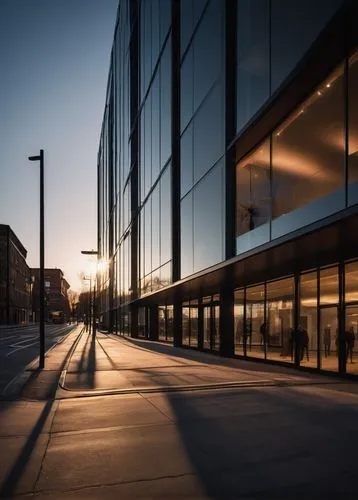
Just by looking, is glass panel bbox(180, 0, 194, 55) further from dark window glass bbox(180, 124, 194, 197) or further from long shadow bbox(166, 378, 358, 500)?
long shadow bbox(166, 378, 358, 500)

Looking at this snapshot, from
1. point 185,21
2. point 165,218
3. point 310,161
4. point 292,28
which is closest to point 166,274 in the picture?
point 165,218

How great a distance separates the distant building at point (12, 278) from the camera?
105 meters

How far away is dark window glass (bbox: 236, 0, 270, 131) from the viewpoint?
52.3 ft

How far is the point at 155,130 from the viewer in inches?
1375

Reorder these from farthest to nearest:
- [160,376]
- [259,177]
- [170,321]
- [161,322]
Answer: [161,322] < [170,321] < [259,177] < [160,376]

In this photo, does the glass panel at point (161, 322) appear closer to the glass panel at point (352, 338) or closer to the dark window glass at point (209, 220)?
the dark window glass at point (209, 220)

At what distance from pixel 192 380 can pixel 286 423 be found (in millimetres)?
5955

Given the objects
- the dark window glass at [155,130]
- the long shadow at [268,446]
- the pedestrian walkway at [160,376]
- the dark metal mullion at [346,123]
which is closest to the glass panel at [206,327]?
the pedestrian walkway at [160,376]

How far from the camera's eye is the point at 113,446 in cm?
749

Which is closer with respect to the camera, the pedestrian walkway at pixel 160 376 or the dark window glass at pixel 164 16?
the pedestrian walkway at pixel 160 376

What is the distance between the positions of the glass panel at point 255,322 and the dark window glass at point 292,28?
8876 millimetres

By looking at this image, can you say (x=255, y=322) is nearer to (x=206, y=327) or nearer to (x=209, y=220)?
(x=209, y=220)

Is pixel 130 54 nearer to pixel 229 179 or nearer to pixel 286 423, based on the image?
pixel 229 179

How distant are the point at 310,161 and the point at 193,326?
18.0 meters
